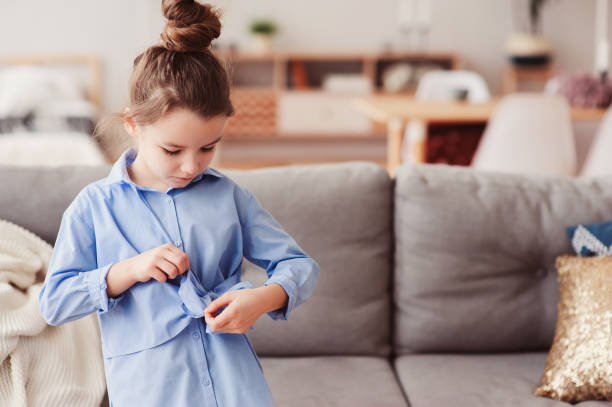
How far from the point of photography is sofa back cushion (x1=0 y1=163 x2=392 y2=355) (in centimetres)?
161

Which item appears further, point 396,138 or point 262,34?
point 262,34

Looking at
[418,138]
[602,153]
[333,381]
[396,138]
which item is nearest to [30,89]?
[396,138]

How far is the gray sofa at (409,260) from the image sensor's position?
162 centimetres

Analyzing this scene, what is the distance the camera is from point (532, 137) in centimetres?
314

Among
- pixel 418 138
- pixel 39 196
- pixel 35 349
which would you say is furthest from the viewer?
pixel 418 138

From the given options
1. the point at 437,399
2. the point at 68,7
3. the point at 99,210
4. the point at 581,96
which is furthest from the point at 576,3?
the point at 99,210

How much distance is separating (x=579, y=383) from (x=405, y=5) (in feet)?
16.3

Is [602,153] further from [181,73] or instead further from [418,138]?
[181,73]

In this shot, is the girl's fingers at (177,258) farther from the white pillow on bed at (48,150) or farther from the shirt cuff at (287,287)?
the white pillow on bed at (48,150)

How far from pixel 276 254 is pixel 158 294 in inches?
7.9

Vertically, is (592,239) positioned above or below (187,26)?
below

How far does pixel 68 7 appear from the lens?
5.65 metres

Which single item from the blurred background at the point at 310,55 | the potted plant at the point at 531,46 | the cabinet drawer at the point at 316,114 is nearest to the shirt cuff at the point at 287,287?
the blurred background at the point at 310,55

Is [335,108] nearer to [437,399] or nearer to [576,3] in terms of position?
[576,3]
